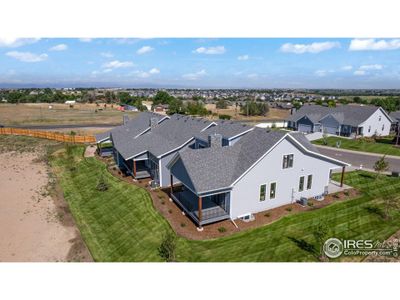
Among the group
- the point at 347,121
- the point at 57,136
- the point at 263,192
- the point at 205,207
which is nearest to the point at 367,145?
Result: the point at 347,121

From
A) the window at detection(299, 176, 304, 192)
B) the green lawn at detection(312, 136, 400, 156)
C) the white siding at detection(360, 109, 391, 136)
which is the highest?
the white siding at detection(360, 109, 391, 136)

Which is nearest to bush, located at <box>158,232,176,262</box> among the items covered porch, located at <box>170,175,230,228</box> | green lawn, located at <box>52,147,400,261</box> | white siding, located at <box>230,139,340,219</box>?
green lawn, located at <box>52,147,400,261</box>

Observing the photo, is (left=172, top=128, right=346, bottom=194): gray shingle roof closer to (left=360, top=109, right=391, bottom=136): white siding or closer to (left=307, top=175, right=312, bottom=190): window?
(left=307, top=175, right=312, bottom=190): window

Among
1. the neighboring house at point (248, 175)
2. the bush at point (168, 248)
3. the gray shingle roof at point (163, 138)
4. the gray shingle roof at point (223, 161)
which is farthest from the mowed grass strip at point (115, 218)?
the gray shingle roof at point (223, 161)

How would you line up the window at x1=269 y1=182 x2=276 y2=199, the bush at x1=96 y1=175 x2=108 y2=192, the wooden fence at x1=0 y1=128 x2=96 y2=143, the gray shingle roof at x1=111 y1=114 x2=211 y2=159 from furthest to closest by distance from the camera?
the wooden fence at x1=0 y1=128 x2=96 y2=143, the gray shingle roof at x1=111 y1=114 x2=211 y2=159, the bush at x1=96 y1=175 x2=108 y2=192, the window at x1=269 y1=182 x2=276 y2=199

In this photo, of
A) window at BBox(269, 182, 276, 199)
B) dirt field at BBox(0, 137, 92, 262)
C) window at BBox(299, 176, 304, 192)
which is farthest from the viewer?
window at BBox(299, 176, 304, 192)
